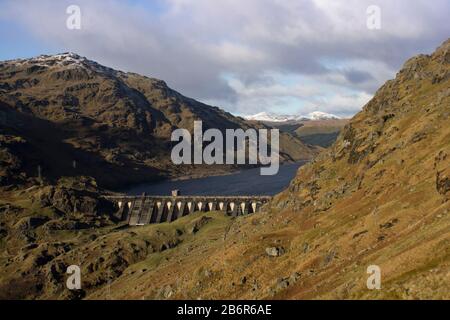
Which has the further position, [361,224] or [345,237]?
[361,224]

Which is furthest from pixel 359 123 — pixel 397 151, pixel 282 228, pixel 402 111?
pixel 282 228

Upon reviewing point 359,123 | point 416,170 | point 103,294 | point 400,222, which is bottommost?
point 103,294

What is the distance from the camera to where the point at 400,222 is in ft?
231

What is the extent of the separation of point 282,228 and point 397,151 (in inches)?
1095

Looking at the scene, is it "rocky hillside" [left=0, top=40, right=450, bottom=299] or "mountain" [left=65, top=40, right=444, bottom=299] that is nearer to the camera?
"mountain" [left=65, top=40, right=444, bottom=299]

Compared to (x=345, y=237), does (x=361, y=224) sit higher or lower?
higher

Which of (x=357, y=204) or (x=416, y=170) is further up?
(x=416, y=170)

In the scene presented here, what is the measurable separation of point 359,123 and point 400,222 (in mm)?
67572

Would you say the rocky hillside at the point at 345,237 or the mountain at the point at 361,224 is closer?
the mountain at the point at 361,224

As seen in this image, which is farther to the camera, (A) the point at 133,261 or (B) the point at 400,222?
(A) the point at 133,261

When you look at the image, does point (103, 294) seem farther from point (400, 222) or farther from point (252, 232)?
point (400, 222)
